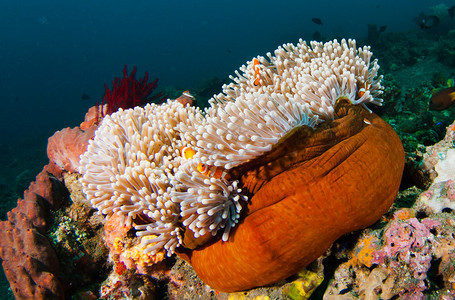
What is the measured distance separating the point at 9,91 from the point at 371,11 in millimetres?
79242

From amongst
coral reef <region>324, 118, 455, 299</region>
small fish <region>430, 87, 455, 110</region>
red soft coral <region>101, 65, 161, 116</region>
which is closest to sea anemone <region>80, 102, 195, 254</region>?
coral reef <region>324, 118, 455, 299</region>

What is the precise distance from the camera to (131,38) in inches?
3216

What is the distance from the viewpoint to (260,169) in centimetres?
167

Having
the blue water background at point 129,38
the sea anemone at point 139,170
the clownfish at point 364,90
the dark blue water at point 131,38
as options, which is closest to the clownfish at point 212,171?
the sea anemone at point 139,170

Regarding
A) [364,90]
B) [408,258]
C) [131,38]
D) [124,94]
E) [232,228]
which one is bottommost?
[408,258]

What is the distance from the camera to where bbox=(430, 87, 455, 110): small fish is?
3.74 m

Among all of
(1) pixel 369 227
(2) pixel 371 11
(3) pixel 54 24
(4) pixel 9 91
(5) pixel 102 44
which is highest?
(3) pixel 54 24

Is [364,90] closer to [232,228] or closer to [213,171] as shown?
[213,171]

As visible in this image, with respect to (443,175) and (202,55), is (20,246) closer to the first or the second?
(443,175)

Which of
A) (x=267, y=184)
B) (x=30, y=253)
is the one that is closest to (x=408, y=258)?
(x=267, y=184)

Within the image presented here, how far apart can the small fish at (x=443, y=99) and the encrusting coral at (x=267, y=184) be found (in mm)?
2637

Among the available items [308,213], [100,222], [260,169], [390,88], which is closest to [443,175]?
[308,213]

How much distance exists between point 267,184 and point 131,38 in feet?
306

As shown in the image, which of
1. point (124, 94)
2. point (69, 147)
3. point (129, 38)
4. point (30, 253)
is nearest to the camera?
point (30, 253)
